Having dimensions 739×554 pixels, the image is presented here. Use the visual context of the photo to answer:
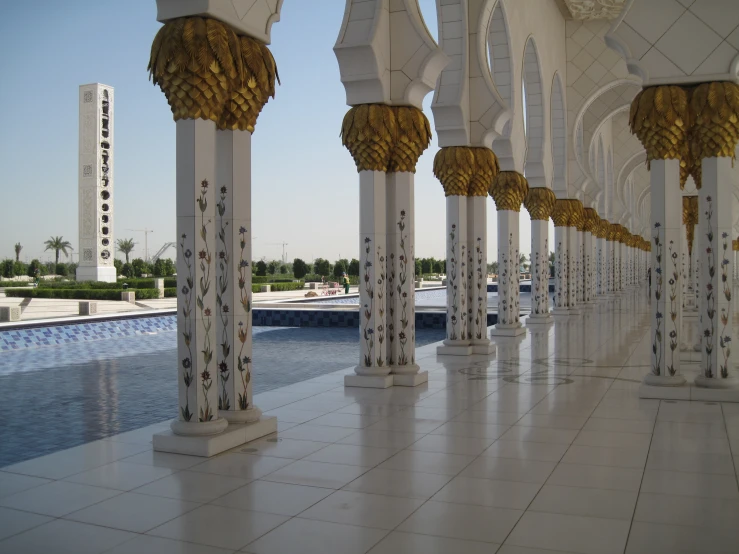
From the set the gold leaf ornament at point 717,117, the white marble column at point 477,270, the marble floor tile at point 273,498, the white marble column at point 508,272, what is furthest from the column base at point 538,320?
the marble floor tile at point 273,498

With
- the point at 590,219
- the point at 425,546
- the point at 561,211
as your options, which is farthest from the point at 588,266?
the point at 425,546

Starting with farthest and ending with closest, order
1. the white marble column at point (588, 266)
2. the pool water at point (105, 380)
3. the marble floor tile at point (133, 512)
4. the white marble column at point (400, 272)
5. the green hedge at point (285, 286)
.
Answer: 1. the green hedge at point (285, 286)
2. the white marble column at point (588, 266)
3. the white marble column at point (400, 272)
4. the pool water at point (105, 380)
5. the marble floor tile at point (133, 512)

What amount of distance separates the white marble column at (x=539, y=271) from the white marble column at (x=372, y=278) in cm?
530

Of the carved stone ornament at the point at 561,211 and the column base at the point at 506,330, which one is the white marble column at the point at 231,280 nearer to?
the column base at the point at 506,330

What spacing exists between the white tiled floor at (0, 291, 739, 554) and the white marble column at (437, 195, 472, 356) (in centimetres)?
217

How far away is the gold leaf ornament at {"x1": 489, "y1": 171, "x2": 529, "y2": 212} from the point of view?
26.6 feet

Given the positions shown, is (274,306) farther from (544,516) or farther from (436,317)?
(544,516)

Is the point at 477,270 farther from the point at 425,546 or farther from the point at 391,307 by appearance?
the point at 425,546

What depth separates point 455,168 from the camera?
6.47 meters

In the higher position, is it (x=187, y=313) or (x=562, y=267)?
(x=562, y=267)

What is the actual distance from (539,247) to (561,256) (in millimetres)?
1463

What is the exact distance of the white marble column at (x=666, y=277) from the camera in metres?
4.47

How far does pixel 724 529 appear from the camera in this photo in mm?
2191

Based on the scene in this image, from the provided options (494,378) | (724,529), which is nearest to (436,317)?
(494,378)
